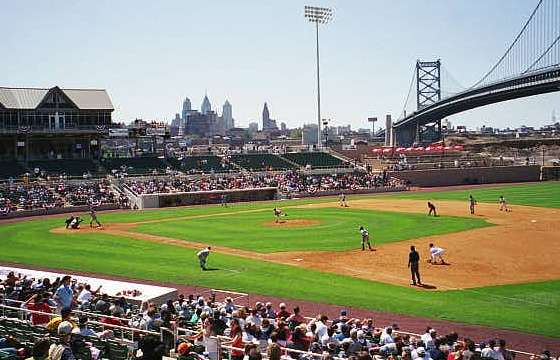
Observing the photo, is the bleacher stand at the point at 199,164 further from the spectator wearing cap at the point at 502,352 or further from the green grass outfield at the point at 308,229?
the spectator wearing cap at the point at 502,352

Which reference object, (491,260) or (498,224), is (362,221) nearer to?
(498,224)

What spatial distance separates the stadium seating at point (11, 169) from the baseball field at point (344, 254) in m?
18.6

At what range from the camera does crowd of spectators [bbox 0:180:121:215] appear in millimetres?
57594

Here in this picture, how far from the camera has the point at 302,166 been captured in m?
88.9

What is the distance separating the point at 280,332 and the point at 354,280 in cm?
1305

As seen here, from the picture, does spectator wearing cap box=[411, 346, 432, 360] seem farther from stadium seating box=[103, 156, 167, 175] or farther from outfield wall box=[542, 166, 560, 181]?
outfield wall box=[542, 166, 560, 181]

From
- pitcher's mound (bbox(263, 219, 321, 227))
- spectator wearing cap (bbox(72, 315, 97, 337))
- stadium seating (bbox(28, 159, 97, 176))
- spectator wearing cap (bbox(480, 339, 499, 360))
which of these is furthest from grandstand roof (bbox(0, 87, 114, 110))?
spectator wearing cap (bbox(480, 339, 499, 360))

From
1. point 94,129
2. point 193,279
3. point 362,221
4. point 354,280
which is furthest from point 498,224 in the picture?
point 94,129

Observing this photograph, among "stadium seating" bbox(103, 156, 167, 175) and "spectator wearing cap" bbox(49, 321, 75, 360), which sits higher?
"stadium seating" bbox(103, 156, 167, 175)

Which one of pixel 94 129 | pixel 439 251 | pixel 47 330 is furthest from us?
pixel 94 129

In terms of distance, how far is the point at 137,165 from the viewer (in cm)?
7975

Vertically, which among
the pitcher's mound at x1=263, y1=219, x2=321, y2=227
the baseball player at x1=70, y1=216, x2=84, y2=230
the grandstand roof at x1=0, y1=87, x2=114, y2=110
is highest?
the grandstand roof at x1=0, y1=87, x2=114, y2=110

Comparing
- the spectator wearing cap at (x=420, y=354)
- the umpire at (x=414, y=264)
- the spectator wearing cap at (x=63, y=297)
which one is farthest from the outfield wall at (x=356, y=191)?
the spectator wearing cap at (x=420, y=354)

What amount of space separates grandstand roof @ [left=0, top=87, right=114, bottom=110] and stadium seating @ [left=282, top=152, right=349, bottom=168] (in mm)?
27885
